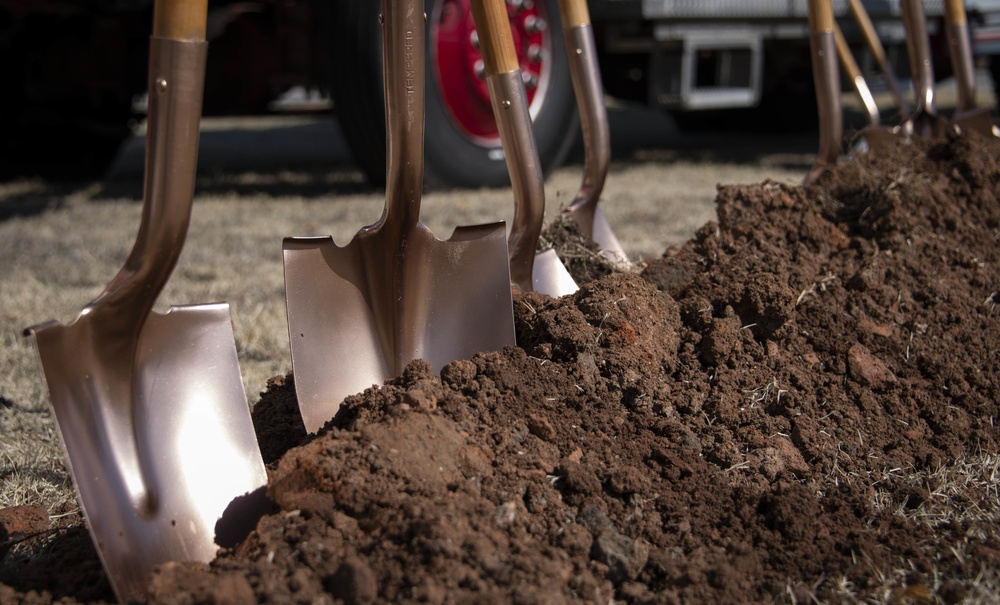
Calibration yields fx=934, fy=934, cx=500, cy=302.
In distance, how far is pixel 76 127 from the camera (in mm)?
5684

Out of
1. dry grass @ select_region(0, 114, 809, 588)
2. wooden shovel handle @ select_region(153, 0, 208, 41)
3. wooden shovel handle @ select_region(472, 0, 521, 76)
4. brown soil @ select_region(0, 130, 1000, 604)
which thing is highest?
wooden shovel handle @ select_region(153, 0, 208, 41)

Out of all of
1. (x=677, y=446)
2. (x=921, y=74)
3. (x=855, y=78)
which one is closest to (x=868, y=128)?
(x=921, y=74)

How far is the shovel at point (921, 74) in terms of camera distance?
3170mm

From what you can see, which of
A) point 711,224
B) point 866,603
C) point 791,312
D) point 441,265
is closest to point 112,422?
point 441,265

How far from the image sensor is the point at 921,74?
3279 mm

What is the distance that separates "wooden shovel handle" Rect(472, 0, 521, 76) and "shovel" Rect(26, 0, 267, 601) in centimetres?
65

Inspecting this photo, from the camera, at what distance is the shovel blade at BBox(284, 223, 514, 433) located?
60.2 inches

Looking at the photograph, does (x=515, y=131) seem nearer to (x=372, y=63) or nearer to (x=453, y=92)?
(x=372, y=63)

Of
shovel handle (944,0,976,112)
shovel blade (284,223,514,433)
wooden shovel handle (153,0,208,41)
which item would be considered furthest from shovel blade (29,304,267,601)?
shovel handle (944,0,976,112)

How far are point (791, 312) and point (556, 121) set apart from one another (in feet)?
9.93

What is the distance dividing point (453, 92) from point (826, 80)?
2.09 meters

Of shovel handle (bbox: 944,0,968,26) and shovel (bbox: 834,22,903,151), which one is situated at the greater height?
shovel handle (bbox: 944,0,968,26)

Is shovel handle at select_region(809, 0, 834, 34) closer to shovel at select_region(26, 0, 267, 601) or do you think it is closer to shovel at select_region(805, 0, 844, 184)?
shovel at select_region(805, 0, 844, 184)

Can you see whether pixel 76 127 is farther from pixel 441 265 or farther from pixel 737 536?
pixel 737 536
